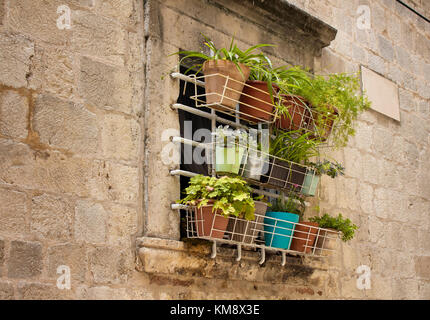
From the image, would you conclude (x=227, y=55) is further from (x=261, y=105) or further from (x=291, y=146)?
(x=291, y=146)

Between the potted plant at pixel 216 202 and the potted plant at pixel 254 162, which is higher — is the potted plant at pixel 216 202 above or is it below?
below

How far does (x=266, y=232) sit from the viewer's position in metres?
3.52

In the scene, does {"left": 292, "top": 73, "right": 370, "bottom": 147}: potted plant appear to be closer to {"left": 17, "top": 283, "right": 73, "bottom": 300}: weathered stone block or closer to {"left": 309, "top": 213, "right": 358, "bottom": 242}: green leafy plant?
{"left": 309, "top": 213, "right": 358, "bottom": 242}: green leafy plant

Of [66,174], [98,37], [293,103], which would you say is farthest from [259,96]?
[66,174]

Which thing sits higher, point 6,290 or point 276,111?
point 276,111

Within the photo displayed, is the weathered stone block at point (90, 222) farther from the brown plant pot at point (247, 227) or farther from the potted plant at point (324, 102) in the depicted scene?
the potted plant at point (324, 102)

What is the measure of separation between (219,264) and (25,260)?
1140 mm

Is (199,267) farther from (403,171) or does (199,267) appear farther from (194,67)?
(403,171)

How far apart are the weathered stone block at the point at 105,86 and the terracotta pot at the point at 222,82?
438mm

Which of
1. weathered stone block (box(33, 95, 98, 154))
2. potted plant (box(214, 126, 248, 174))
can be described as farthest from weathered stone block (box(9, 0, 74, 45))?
potted plant (box(214, 126, 248, 174))

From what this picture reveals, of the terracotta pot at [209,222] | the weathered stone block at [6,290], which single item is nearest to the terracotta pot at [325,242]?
the terracotta pot at [209,222]

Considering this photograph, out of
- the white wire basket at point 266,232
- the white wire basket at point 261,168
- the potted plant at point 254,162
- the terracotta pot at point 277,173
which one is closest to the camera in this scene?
the white wire basket at point 266,232

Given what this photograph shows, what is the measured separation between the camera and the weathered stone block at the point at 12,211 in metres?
2.65

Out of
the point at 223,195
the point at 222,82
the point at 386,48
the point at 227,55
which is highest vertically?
the point at 386,48
